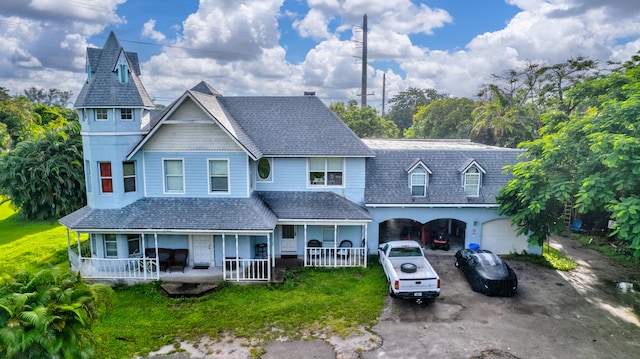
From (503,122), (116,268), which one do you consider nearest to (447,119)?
(503,122)

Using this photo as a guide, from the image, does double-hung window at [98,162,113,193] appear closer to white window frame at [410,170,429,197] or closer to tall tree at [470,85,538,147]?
white window frame at [410,170,429,197]

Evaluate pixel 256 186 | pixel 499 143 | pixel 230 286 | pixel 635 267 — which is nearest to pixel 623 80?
pixel 635 267

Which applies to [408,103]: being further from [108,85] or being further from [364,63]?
[108,85]

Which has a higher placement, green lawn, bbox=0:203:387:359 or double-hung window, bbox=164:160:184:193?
double-hung window, bbox=164:160:184:193

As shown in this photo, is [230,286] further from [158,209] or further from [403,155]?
[403,155]

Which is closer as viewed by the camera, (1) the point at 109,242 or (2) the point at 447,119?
(1) the point at 109,242

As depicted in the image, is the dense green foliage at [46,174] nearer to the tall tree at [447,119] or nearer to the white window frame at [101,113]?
the white window frame at [101,113]

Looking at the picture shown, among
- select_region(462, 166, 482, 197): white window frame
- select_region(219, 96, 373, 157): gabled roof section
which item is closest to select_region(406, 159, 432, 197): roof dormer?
select_region(462, 166, 482, 197): white window frame

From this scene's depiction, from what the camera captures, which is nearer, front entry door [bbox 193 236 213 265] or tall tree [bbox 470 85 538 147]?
front entry door [bbox 193 236 213 265]
